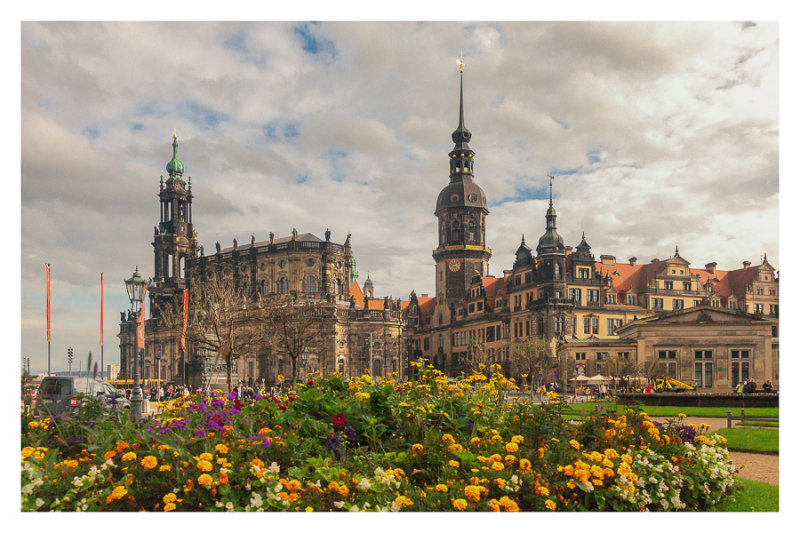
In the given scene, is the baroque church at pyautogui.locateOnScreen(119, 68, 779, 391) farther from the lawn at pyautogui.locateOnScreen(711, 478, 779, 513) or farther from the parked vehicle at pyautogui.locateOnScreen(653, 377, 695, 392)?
the lawn at pyautogui.locateOnScreen(711, 478, 779, 513)

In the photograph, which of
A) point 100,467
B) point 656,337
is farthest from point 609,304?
point 100,467

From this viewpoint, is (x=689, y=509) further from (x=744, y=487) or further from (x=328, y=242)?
(x=328, y=242)

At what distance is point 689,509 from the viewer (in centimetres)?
1077

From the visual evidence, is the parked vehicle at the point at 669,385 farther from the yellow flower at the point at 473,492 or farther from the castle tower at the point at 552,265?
the yellow flower at the point at 473,492

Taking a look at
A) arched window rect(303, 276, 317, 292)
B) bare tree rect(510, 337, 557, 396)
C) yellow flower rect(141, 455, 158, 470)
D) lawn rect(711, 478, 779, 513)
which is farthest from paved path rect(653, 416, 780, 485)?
arched window rect(303, 276, 317, 292)

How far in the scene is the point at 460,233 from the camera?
103625mm

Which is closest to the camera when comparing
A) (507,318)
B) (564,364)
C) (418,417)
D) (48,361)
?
(418,417)

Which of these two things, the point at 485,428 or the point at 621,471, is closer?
the point at 621,471

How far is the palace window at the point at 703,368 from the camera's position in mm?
45375

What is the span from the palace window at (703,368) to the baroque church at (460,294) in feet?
15.0

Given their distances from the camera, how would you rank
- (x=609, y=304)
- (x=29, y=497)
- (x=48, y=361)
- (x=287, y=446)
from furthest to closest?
1. (x=609, y=304)
2. (x=48, y=361)
3. (x=287, y=446)
4. (x=29, y=497)

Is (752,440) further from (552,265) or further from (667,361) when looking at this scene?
(552,265)

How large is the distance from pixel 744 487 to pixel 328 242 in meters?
84.1

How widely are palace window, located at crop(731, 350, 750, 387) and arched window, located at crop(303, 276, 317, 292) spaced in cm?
5895
